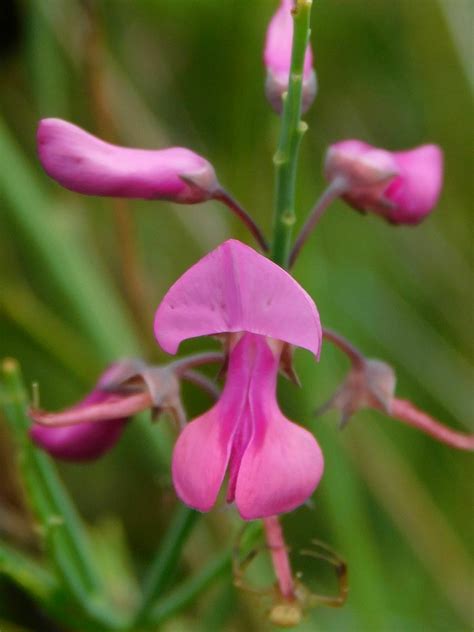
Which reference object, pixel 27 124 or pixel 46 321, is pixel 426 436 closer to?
pixel 46 321

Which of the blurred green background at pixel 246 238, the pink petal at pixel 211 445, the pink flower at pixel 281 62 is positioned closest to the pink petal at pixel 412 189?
the pink flower at pixel 281 62

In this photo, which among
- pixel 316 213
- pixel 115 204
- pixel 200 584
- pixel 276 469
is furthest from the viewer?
pixel 115 204

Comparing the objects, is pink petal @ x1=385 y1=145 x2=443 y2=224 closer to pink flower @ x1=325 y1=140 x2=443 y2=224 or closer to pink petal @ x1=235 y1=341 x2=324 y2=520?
pink flower @ x1=325 y1=140 x2=443 y2=224

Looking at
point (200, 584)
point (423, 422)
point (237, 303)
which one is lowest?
point (200, 584)

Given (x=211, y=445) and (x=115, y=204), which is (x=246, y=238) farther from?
(x=211, y=445)

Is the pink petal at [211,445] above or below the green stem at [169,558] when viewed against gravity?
above

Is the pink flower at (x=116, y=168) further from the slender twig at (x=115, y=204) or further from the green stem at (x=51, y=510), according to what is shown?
the slender twig at (x=115, y=204)

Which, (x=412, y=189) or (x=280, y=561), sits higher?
(x=412, y=189)

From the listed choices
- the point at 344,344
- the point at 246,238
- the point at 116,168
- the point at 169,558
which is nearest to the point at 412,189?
the point at 344,344
